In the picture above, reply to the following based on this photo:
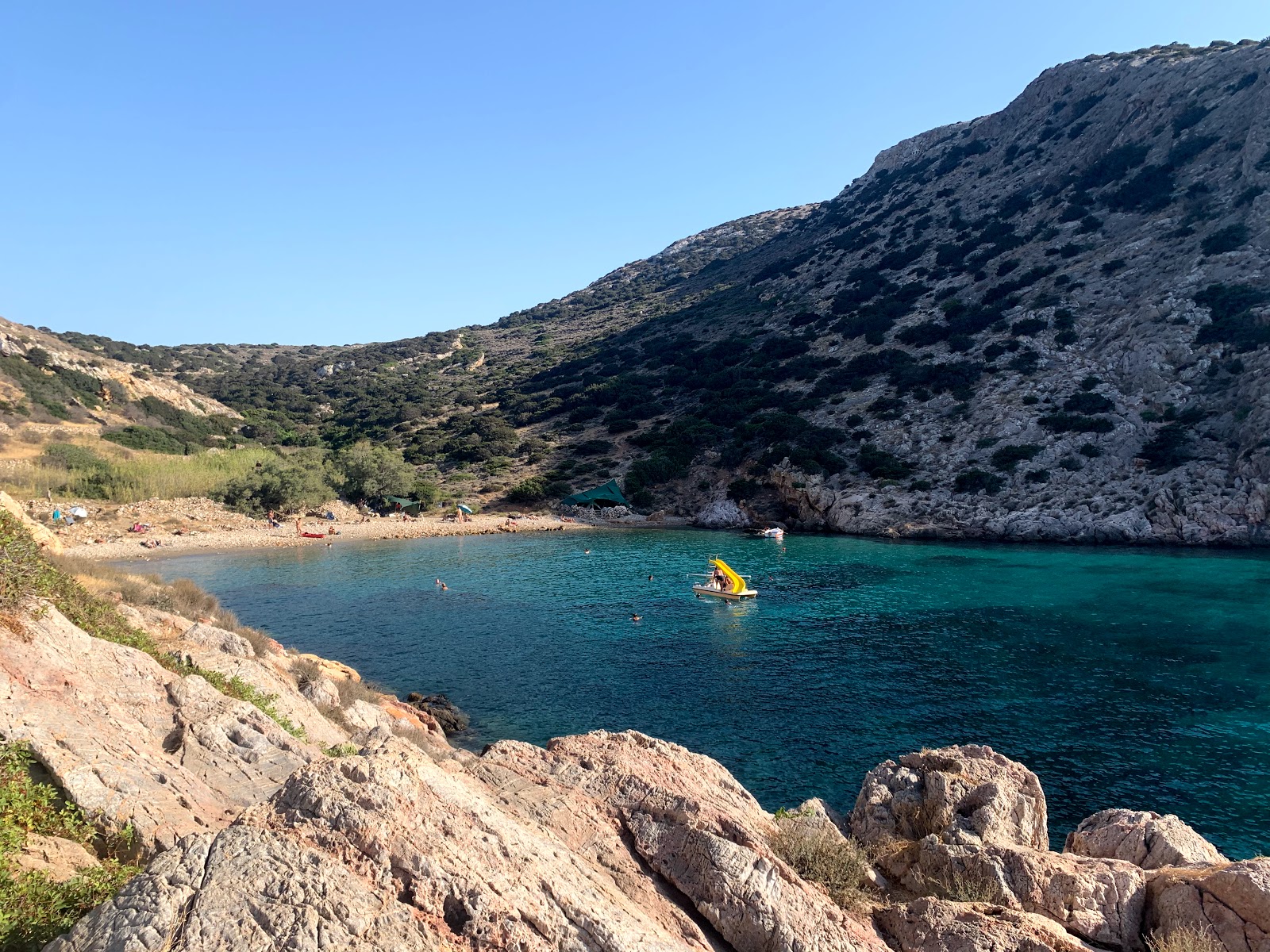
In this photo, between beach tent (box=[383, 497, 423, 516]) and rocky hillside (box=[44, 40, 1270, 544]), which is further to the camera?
beach tent (box=[383, 497, 423, 516])

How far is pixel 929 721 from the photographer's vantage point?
662 inches

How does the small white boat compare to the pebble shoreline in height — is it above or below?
below

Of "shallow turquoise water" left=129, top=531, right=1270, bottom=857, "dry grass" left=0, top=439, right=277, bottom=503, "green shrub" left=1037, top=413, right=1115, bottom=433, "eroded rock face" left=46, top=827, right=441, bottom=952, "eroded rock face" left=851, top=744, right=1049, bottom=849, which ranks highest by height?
"dry grass" left=0, top=439, right=277, bottom=503

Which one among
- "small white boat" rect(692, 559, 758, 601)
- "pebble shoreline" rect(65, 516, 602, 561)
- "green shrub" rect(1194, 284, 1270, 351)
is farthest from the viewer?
"green shrub" rect(1194, 284, 1270, 351)

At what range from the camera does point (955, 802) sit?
31.8ft

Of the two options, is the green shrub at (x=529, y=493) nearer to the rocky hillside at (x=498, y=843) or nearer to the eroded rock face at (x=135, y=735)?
the rocky hillside at (x=498, y=843)

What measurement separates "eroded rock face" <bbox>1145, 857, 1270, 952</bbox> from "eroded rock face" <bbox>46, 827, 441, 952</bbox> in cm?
730

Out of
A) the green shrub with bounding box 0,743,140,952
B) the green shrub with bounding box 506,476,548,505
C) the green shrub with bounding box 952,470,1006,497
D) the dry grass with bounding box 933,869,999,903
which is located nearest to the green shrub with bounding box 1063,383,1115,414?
the green shrub with bounding box 952,470,1006,497

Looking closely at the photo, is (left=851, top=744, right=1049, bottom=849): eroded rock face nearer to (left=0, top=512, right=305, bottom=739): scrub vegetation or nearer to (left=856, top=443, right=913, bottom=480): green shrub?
(left=0, top=512, right=305, bottom=739): scrub vegetation

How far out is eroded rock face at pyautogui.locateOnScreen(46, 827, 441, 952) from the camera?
3320mm

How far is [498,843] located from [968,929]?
4.28m

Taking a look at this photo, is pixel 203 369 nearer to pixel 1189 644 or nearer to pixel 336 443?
pixel 336 443

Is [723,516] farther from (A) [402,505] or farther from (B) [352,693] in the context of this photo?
(B) [352,693]

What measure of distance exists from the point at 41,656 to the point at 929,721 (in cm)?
1715
